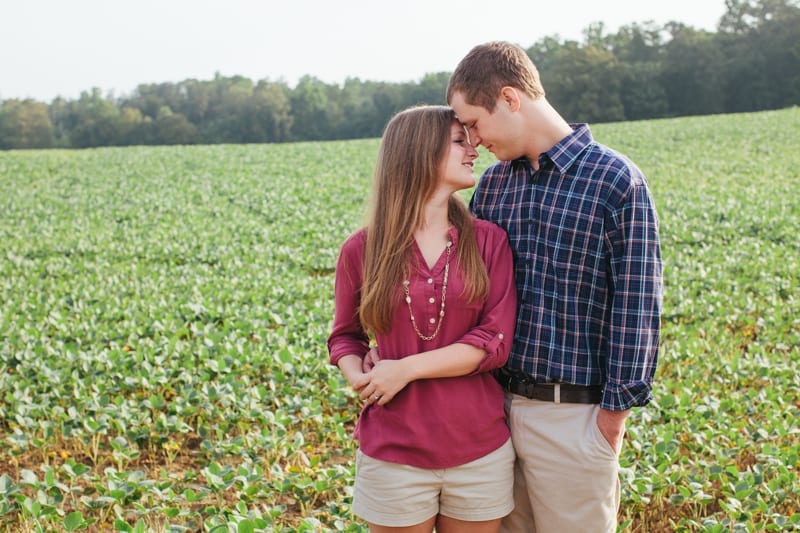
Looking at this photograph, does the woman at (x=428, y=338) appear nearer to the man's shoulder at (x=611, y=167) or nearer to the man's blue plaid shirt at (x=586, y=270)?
the man's blue plaid shirt at (x=586, y=270)

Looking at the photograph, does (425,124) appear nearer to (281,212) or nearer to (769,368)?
(769,368)

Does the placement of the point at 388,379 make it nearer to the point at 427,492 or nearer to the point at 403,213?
the point at 427,492

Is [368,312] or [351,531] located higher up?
[368,312]

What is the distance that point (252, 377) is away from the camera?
6008 millimetres

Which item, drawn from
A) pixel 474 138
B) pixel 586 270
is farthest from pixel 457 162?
pixel 586 270

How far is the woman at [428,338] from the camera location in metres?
2.32

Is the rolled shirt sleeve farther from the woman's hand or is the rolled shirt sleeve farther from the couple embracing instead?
the woman's hand

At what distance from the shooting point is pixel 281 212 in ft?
49.0

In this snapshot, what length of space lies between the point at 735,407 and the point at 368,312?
380cm

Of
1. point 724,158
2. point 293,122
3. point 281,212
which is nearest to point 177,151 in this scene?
point 281,212

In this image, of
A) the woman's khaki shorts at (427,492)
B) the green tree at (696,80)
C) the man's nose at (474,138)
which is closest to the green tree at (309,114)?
the green tree at (696,80)

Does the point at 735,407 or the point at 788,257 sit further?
the point at 788,257

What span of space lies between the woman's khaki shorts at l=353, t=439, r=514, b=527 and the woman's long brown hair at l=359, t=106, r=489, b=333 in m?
0.47

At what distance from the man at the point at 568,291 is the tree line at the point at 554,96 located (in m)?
50.9
